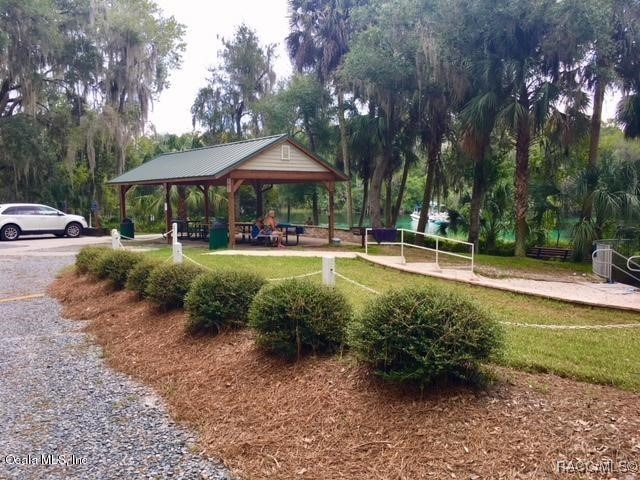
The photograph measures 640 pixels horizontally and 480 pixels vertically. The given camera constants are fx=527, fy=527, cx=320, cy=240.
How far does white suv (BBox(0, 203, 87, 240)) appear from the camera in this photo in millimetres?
19562

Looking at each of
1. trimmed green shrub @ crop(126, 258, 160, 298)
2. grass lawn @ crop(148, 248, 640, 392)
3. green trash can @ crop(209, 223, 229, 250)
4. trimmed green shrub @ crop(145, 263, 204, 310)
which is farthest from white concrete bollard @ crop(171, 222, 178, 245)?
green trash can @ crop(209, 223, 229, 250)

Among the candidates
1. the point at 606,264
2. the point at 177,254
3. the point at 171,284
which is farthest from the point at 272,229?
the point at 171,284

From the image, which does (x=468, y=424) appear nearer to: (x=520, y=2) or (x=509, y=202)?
(x=520, y=2)

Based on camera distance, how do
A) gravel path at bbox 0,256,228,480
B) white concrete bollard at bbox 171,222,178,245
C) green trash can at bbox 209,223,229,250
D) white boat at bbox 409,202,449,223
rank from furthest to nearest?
white boat at bbox 409,202,449,223, green trash can at bbox 209,223,229,250, white concrete bollard at bbox 171,222,178,245, gravel path at bbox 0,256,228,480

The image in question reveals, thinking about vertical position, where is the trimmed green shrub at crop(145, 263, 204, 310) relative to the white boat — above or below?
below

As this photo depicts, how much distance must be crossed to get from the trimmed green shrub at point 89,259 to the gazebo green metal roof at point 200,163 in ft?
14.6

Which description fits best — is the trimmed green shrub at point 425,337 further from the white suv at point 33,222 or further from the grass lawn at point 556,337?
the white suv at point 33,222

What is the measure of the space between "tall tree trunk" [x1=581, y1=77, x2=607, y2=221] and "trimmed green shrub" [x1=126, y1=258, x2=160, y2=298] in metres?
11.7

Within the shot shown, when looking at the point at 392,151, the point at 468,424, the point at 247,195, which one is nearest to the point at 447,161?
the point at 392,151

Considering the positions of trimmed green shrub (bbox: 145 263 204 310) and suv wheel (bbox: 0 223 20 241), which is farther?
suv wheel (bbox: 0 223 20 241)

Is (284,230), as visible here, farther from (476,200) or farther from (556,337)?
(556,337)

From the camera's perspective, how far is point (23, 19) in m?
20.5

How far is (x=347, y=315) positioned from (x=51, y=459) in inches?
97.0

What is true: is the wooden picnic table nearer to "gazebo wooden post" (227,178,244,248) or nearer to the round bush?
"gazebo wooden post" (227,178,244,248)
